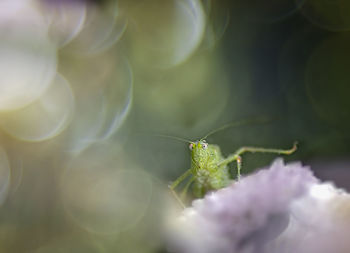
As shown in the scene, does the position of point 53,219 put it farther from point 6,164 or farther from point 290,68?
point 290,68

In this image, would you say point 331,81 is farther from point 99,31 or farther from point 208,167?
point 99,31

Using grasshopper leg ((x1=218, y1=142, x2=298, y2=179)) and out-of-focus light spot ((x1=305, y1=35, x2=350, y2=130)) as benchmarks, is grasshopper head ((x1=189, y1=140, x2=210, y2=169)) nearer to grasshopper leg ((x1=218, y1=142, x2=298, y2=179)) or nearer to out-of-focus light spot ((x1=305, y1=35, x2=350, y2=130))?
grasshopper leg ((x1=218, y1=142, x2=298, y2=179))

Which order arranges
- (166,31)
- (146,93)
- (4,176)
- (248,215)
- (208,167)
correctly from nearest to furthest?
(248,215) → (208,167) → (4,176) → (146,93) → (166,31)

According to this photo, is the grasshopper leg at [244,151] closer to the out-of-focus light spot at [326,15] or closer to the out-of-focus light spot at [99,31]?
the out-of-focus light spot at [326,15]

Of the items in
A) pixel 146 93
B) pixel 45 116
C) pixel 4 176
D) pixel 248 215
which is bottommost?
pixel 248 215

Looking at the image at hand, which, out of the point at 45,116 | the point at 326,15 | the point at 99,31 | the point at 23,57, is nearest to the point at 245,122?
the point at 326,15

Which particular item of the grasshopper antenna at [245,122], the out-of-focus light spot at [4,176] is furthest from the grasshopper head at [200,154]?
the out-of-focus light spot at [4,176]
